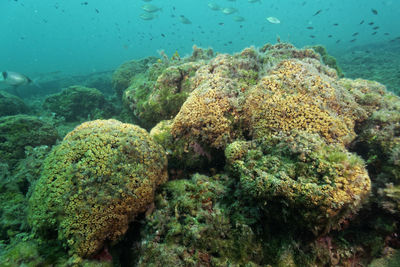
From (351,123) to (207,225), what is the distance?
3.89 metres

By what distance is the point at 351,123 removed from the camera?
170 inches

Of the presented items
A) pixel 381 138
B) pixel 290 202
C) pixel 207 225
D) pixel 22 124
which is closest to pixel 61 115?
pixel 22 124

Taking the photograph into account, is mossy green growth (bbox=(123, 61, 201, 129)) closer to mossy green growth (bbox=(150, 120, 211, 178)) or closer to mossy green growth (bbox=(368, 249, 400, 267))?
mossy green growth (bbox=(150, 120, 211, 178))

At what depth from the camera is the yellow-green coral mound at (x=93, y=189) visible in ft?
10.6

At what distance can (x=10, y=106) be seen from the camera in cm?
1287

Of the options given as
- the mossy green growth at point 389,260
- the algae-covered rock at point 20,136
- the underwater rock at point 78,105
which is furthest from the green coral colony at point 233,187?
the underwater rock at point 78,105

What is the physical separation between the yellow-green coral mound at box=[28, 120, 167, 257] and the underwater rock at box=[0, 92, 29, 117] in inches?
510

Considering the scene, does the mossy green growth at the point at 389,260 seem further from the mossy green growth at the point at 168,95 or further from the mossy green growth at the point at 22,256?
the mossy green growth at the point at 168,95

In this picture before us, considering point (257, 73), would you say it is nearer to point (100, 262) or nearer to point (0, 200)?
point (100, 262)

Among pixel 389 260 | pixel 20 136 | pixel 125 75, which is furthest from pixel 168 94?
pixel 125 75

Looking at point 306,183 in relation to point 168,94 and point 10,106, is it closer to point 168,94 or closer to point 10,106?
point 168,94

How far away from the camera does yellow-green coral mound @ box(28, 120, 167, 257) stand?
322 centimetres

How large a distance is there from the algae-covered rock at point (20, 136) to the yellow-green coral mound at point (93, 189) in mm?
5055

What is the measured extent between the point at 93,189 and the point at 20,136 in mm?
6963
